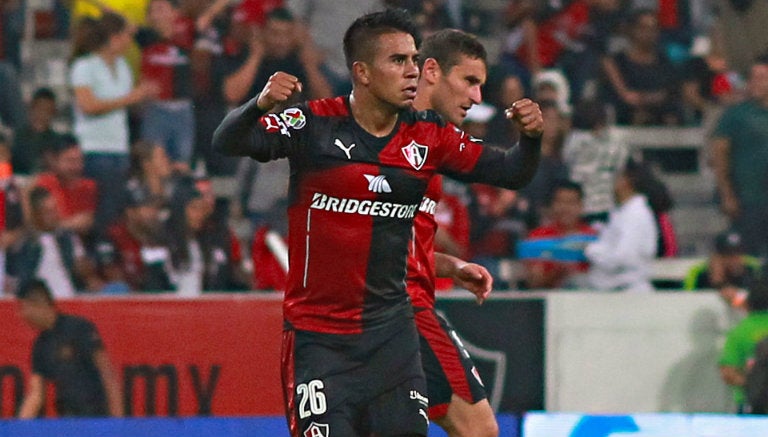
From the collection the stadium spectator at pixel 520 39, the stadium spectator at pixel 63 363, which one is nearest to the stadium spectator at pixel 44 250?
the stadium spectator at pixel 63 363

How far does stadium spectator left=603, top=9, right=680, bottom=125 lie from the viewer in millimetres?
13312

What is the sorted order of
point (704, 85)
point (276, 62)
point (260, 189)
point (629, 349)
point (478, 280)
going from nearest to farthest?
point (478, 280)
point (629, 349)
point (260, 189)
point (276, 62)
point (704, 85)

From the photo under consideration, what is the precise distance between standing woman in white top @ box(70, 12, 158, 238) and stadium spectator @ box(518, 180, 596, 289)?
3121 mm

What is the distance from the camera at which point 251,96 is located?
40.9 feet

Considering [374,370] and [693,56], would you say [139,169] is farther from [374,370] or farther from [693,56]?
[374,370]

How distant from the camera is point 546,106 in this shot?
1251cm

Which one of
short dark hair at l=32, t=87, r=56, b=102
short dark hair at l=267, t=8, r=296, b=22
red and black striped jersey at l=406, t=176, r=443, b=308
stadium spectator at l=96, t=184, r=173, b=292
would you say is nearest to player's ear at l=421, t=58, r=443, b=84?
red and black striped jersey at l=406, t=176, r=443, b=308

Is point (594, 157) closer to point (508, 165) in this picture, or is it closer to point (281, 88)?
point (508, 165)

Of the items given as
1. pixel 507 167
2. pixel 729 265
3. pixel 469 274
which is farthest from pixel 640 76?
pixel 507 167

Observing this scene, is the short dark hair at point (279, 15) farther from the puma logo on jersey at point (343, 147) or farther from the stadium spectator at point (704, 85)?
the puma logo on jersey at point (343, 147)

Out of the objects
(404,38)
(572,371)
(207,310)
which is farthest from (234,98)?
(404,38)

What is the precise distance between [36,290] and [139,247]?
104 centimetres

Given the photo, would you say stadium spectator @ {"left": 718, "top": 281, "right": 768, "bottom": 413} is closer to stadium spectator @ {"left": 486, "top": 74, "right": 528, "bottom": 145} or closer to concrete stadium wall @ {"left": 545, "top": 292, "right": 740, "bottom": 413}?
concrete stadium wall @ {"left": 545, "top": 292, "right": 740, "bottom": 413}

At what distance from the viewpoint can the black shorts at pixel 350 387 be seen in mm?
6184
